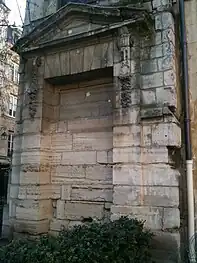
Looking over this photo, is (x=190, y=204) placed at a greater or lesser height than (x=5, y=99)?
lesser

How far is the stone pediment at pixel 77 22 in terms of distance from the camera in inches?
216

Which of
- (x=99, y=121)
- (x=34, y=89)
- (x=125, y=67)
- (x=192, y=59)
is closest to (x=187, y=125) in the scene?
(x=192, y=59)

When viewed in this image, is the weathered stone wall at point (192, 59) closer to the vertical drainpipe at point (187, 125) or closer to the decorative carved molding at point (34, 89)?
the vertical drainpipe at point (187, 125)

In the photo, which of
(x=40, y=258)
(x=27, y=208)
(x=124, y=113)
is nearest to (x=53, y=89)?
(x=124, y=113)

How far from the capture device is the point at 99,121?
5.96 m

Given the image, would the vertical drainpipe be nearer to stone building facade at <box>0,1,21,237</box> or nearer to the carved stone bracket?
the carved stone bracket

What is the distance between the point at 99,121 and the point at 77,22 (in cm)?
216

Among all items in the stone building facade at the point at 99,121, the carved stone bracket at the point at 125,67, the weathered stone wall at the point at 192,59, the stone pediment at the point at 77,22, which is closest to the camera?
the stone building facade at the point at 99,121

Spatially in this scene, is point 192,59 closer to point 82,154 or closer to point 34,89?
point 82,154

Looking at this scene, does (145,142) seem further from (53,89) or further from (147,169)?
(53,89)

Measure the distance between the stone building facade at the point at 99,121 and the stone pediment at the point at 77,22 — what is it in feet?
0.07

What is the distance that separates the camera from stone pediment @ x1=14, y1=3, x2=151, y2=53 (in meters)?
5.48

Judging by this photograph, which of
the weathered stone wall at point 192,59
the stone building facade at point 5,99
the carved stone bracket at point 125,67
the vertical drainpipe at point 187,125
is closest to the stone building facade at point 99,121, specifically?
the carved stone bracket at point 125,67

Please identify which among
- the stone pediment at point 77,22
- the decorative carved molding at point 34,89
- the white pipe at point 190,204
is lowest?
the white pipe at point 190,204
